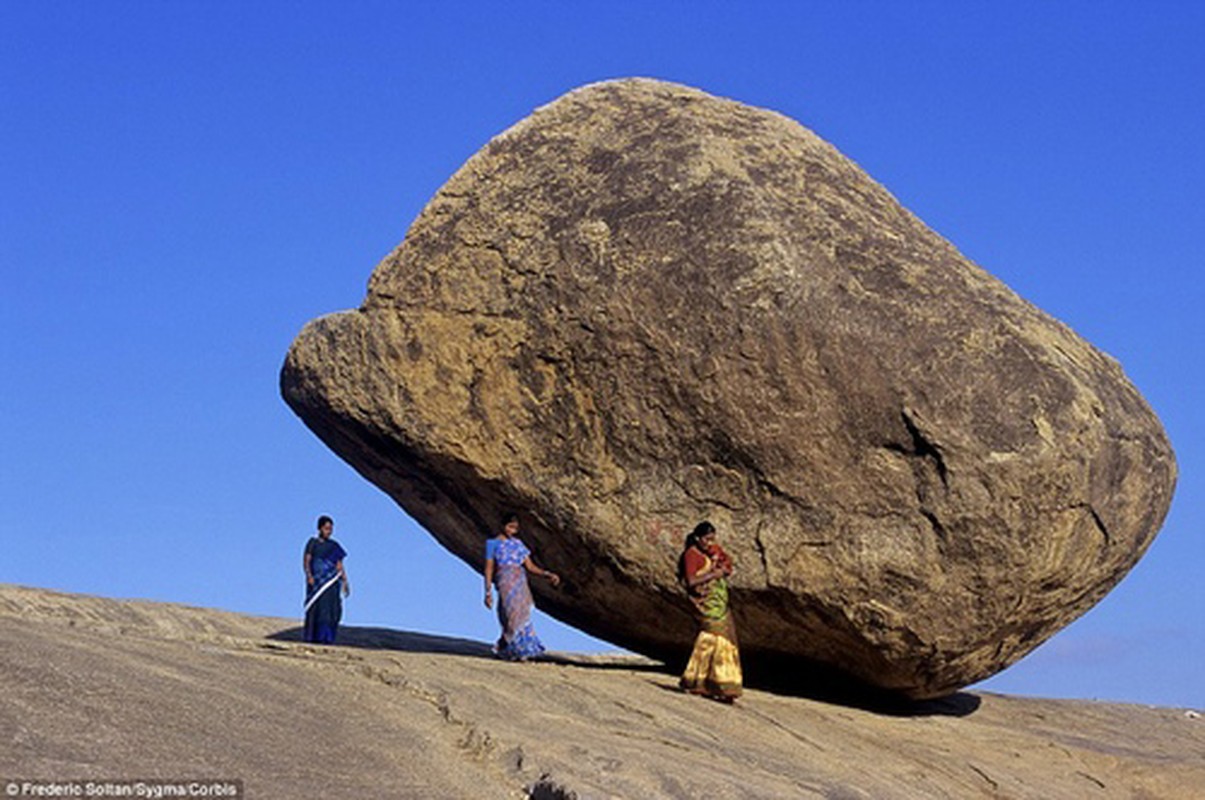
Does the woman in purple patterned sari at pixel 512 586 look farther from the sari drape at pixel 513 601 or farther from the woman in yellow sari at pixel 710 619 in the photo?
the woman in yellow sari at pixel 710 619

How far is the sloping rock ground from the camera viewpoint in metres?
8.15

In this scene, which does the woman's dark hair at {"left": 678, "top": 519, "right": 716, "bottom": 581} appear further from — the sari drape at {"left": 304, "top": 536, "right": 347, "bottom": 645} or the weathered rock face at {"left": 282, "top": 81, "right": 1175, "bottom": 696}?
the sari drape at {"left": 304, "top": 536, "right": 347, "bottom": 645}

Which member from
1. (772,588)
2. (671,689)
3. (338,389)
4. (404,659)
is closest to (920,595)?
(772,588)

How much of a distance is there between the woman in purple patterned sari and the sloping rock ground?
1.90 ft

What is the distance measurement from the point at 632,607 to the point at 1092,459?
3598 mm

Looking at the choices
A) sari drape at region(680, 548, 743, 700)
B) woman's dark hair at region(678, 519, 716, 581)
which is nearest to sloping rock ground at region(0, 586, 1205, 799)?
sari drape at region(680, 548, 743, 700)

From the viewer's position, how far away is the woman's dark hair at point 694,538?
1254 cm

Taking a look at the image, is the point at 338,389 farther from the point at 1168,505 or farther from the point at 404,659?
the point at 1168,505

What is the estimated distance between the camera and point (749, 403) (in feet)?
41.8

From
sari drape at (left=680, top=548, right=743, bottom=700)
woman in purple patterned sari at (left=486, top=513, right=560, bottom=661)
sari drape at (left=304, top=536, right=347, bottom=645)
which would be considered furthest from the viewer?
sari drape at (left=304, top=536, right=347, bottom=645)

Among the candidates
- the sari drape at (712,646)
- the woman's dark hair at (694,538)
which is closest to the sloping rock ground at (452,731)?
the sari drape at (712,646)

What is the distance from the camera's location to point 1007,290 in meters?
A: 14.0

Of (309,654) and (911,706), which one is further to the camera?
(911,706)

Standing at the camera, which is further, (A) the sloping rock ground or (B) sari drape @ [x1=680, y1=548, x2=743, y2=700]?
(B) sari drape @ [x1=680, y1=548, x2=743, y2=700]
